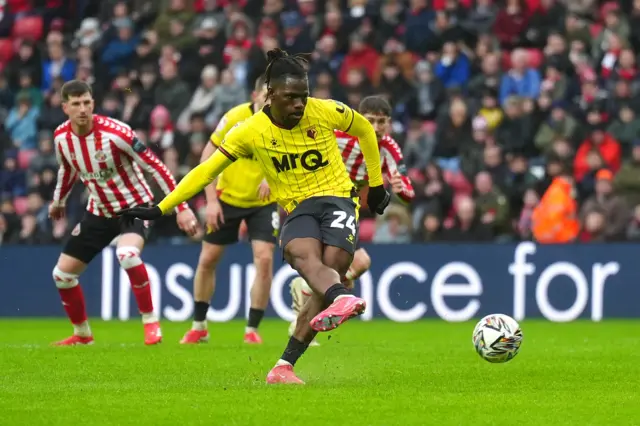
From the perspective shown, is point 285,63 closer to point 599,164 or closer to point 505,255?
point 505,255

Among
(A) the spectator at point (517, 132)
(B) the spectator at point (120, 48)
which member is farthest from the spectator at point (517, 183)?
(B) the spectator at point (120, 48)

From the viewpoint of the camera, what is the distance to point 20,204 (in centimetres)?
2186

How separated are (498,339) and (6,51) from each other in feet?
56.1

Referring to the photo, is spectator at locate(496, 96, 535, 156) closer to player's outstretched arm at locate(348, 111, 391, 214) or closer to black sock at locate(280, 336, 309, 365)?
player's outstretched arm at locate(348, 111, 391, 214)

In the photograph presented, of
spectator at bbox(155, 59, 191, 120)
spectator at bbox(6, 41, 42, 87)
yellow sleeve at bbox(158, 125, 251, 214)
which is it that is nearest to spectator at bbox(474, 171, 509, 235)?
spectator at bbox(155, 59, 191, 120)

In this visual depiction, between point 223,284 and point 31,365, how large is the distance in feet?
27.6

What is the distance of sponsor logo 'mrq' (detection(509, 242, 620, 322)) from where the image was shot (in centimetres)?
1823

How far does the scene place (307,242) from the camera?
9.04 m

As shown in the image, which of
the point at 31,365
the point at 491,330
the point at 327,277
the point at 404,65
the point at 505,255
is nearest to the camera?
the point at 327,277

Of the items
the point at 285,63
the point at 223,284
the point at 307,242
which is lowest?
the point at 223,284

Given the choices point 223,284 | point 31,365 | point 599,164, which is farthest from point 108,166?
point 599,164

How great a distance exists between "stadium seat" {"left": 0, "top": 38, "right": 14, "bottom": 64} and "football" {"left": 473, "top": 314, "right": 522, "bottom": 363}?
16.7 m

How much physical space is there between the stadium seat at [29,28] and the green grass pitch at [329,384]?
37.2 feet

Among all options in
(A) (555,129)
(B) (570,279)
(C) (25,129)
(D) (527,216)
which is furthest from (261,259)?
(C) (25,129)
